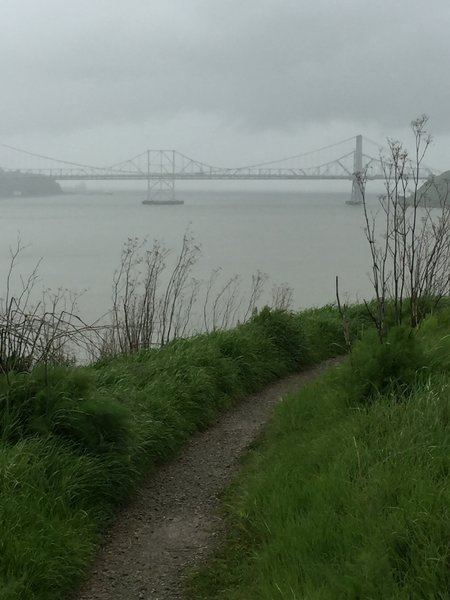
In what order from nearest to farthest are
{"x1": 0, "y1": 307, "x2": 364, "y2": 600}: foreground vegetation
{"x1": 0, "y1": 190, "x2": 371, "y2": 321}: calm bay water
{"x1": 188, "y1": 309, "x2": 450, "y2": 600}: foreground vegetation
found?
{"x1": 188, "y1": 309, "x2": 450, "y2": 600}: foreground vegetation
{"x1": 0, "y1": 307, "x2": 364, "y2": 600}: foreground vegetation
{"x1": 0, "y1": 190, "x2": 371, "y2": 321}: calm bay water

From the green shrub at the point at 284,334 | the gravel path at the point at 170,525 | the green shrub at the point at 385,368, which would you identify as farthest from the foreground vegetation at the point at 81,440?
the green shrub at the point at 385,368

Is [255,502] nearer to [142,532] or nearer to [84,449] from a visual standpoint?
[142,532]

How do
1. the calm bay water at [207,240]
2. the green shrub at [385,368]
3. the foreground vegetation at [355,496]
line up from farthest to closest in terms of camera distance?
1. the calm bay water at [207,240]
2. the green shrub at [385,368]
3. the foreground vegetation at [355,496]

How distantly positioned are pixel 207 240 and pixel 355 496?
2197cm

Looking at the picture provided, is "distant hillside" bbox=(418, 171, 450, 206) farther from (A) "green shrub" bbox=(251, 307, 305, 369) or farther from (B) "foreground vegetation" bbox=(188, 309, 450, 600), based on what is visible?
(B) "foreground vegetation" bbox=(188, 309, 450, 600)

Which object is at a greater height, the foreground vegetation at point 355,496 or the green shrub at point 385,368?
the green shrub at point 385,368

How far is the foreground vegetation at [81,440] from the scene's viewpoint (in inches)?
107

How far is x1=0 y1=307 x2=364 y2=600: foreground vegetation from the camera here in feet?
8.96

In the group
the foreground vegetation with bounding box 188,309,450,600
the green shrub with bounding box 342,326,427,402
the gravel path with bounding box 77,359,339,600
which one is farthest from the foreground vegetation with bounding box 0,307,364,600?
the green shrub with bounding box 342,326,427,402

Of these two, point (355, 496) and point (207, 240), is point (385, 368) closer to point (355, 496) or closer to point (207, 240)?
point (355, 496)

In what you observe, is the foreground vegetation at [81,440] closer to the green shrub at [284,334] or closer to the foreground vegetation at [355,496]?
the foreground vegetation at [355,496]

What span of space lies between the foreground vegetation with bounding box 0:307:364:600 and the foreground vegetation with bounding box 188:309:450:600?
582mm

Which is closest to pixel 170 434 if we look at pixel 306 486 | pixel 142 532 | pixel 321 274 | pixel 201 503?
pixel 201 503

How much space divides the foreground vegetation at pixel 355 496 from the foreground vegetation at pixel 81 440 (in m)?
0.58
